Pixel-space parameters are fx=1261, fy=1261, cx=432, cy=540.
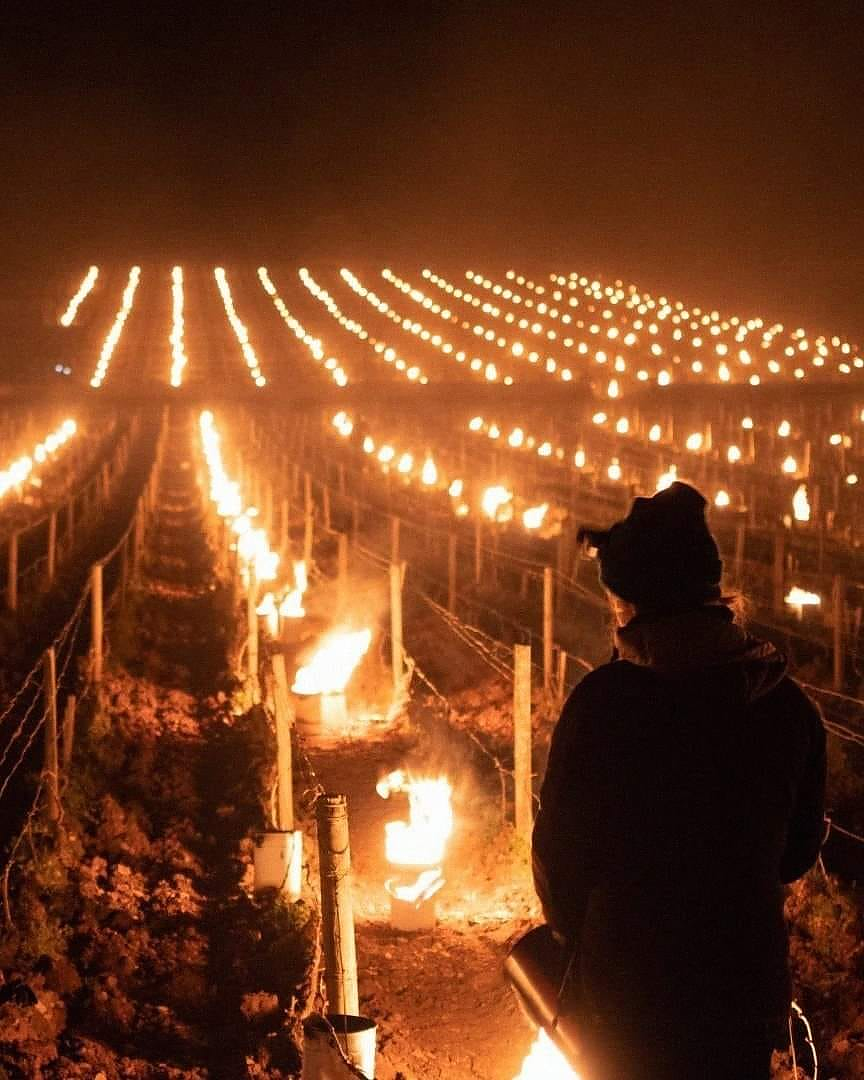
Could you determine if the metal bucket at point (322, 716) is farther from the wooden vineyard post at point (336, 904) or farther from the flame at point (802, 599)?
the wooden vineyard post at point (336, 904)

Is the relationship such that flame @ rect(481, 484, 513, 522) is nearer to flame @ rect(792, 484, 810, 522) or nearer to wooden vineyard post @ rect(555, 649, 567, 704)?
flame @ rect(792, 484, 810, 522)

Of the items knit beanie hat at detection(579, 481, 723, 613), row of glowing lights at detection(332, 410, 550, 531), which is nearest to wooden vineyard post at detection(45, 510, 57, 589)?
row of glowing lights at detection(332, 410, 550, 531)

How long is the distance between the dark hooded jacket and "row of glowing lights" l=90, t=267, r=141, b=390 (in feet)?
121

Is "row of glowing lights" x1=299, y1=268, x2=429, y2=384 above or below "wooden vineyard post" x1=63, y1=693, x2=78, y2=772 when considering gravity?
above

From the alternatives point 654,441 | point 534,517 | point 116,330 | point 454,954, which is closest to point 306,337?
point 116,330

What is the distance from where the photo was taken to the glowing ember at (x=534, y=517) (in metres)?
20.1

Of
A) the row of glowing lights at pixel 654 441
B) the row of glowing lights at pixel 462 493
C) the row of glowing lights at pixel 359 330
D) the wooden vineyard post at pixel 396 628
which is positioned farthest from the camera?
the row of glowing lights at pixel 359 330

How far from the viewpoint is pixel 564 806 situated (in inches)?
84.8

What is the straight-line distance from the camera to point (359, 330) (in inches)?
2336

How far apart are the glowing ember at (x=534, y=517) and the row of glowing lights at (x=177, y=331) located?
865 inches

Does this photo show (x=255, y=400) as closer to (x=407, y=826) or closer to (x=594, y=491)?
(x=594, y=491)

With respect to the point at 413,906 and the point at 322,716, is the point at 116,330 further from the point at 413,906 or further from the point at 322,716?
the point at 413,906

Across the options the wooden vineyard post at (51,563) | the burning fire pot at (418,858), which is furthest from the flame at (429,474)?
the burning fire pot at (418,858)

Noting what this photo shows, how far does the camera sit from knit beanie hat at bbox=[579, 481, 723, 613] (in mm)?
2227
